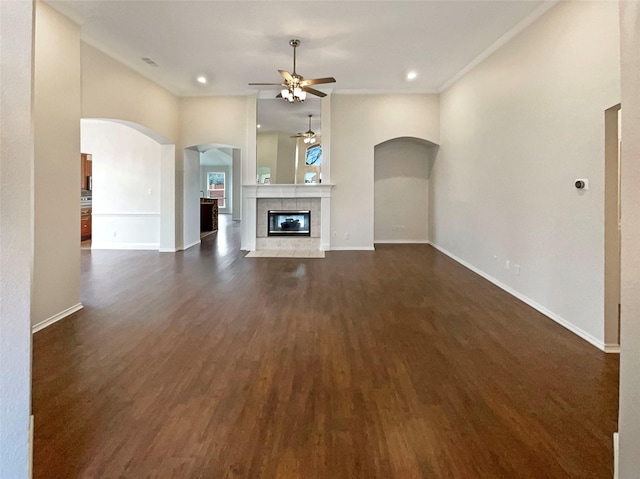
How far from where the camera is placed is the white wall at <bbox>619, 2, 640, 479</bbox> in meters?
1.14

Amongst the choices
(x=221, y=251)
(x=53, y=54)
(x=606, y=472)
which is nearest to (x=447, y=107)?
(x=221, y=251)

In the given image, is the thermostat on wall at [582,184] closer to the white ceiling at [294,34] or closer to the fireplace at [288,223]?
the white ceiling at [294,34]

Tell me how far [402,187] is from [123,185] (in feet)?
19.7

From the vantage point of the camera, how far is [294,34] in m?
5.13

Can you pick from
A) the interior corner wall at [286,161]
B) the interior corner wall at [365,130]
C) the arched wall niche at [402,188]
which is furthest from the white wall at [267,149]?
the arched wall niche at [402,188]

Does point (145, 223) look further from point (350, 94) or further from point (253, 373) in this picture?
point (253, 373)

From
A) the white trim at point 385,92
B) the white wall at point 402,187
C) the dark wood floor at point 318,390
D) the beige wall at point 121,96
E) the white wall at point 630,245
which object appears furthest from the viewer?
the white wall at point 402,187

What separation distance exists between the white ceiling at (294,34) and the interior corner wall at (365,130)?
1.04 meters

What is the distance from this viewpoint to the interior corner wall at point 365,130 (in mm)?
8195

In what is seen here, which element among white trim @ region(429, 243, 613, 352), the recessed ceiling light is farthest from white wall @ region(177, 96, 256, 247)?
white trim @ region(429, 243, 613, 352)

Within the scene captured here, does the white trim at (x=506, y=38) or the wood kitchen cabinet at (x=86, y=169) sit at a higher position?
the white trim at (x=506, y=38)

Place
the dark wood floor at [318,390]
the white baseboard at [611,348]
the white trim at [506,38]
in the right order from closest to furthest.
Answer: the dark wood floor at [318,390] → the white baseboard at [611,348] → the white trim at [506,38]

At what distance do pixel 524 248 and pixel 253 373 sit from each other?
3.41 m

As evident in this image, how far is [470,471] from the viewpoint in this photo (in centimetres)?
176
